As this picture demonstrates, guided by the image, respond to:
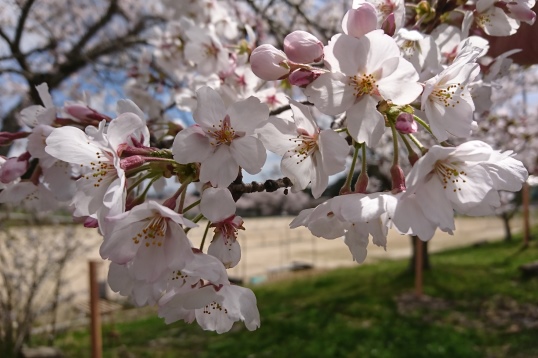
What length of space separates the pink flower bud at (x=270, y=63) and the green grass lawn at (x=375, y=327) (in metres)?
4.25

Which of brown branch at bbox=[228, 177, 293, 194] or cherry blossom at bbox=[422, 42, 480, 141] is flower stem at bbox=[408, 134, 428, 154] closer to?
cherry blossom at bbox=[422, 42, 480, 141]

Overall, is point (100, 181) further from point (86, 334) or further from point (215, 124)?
point (86, 334)

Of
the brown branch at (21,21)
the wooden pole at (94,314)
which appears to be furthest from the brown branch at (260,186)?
the wooden pole at (94,314)

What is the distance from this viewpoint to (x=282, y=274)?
39.1 feet

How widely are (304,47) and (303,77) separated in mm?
45

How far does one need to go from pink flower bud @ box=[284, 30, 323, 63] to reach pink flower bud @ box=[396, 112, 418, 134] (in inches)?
5.9

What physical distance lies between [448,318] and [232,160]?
→ 5.62m

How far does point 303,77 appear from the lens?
2.19 ft

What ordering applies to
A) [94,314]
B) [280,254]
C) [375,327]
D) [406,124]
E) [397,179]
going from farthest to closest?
[280,254] → [375,327] → [94,314] → [397,179] → [406,124]

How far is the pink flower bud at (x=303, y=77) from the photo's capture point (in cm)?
66

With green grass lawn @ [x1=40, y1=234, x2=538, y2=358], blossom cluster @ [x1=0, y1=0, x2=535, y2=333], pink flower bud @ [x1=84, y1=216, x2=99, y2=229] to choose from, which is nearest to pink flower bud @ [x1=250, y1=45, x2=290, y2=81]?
blossom cluster @ [x1=0, y1=0, x2=535, y2=333]

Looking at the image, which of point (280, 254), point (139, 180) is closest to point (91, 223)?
point (139, 180)

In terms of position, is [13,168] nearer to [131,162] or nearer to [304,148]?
[131,162]

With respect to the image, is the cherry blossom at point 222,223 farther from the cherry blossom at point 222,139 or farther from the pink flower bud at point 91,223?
the pink flower bud at point 91,223
